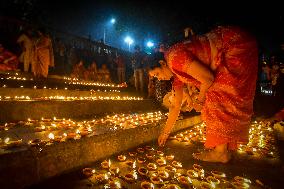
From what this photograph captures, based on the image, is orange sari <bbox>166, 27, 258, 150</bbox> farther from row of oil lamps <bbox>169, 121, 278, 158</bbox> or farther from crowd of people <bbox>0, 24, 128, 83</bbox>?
crowd of people <bbox>0, 24, 128, 83</bbox>

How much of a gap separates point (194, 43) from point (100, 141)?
1.91 m

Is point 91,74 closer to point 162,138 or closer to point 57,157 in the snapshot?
point 162,138

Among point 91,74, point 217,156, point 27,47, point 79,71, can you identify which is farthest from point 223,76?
point 91,74

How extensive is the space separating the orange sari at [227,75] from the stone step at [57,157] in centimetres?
137

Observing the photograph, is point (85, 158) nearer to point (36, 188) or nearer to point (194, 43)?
point (36, 188)

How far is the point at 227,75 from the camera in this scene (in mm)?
3736

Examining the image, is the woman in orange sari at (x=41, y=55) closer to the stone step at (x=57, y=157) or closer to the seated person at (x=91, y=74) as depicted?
the seated person at (x=91, y=74)

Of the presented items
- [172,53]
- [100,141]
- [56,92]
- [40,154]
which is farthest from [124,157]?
[56,92]

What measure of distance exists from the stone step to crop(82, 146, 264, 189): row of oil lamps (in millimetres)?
181

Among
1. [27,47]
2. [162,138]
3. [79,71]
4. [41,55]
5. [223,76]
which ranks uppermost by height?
[27,47]

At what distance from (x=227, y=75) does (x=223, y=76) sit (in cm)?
6

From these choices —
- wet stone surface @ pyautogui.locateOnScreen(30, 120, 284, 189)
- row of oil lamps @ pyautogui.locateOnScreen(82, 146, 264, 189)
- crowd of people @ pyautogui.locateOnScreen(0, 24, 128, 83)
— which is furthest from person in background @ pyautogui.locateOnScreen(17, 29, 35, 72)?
row of oil lamps @ pyautogui.locateOnScreen(82, 146, 264, 189)

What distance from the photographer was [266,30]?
10.6 m

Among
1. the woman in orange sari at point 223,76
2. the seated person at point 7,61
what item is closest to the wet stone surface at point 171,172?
the woman in orange sari at point 223,76
